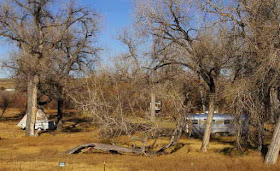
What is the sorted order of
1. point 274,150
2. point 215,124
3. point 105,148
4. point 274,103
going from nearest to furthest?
point 274,150
point 274,103
point 105,148
point 215,124

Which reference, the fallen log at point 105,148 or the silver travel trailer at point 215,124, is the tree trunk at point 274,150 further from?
the silver travel trailer at point 215,124

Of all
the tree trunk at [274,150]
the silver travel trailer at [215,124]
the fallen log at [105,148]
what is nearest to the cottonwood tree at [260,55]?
the tree trunk at [274,150]

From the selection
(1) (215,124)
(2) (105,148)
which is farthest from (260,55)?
(1) (215,124)

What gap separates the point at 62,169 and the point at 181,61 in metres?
10.7

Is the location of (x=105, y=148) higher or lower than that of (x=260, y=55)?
lower

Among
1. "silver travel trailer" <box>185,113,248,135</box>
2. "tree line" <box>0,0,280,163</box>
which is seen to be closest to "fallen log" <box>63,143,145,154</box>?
"tree line" <box>0,0,280,163</box>

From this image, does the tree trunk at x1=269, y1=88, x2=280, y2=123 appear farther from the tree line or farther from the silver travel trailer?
the silver travel trailer

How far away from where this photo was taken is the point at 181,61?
66.2ft

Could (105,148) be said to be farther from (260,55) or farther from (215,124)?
(215,124)

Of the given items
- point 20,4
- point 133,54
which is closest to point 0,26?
point 20,4

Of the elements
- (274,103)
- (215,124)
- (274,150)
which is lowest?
(274,150)

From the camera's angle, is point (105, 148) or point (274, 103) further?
point (105, 148)

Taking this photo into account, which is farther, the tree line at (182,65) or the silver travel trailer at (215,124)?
the silver travel trailer at (215,124)

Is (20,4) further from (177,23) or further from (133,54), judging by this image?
(177,23)
